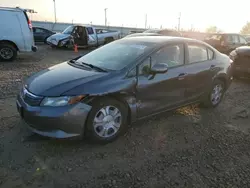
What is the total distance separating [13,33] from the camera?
32.7ft

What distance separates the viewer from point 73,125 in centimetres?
334

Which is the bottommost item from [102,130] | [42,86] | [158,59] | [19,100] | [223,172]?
[223,172]

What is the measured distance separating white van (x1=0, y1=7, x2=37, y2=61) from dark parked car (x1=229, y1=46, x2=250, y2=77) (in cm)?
775

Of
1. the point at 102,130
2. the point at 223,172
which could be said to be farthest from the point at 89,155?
the point at 223,172

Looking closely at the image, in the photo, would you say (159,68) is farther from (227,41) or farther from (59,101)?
(227,41)

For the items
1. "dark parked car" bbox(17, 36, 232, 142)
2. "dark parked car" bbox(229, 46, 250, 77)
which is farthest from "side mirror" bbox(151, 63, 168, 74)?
"dark parked car" bbox(229, 46, 250, 77)

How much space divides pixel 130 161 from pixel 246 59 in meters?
6.15

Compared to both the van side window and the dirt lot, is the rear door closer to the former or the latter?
the dirt lot

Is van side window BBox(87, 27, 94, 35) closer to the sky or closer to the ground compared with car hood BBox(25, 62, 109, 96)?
closer to the sky

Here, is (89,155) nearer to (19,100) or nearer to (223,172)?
(19,100)

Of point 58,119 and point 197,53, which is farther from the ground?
point 197,53

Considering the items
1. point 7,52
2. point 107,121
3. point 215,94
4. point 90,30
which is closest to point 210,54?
point 215,94

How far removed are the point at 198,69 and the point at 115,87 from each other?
1.90m

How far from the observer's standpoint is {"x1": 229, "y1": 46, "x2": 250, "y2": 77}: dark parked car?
7824mm
